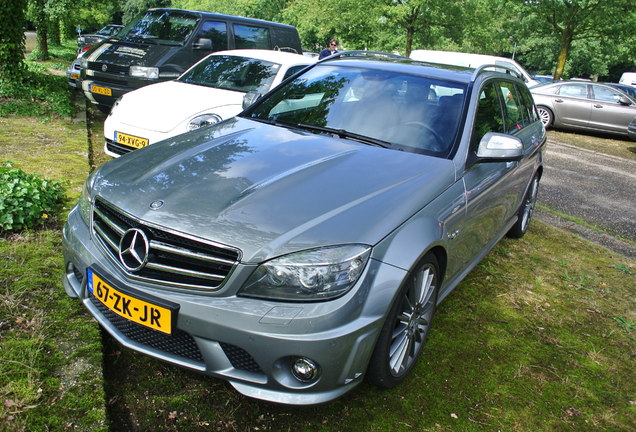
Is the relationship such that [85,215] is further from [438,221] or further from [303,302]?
[438,221]

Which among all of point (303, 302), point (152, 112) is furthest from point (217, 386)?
point (152, 112)

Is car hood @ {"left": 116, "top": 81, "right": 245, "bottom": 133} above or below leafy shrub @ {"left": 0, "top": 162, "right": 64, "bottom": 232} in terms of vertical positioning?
above

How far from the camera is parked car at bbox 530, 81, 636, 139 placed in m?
13.7

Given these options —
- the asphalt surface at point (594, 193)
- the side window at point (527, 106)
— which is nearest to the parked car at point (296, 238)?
the side window at point (527, 106)

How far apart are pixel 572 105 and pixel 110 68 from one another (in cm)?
1162

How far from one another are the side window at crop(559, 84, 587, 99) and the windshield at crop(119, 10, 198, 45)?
10.2m

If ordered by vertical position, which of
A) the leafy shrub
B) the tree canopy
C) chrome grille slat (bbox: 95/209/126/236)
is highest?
the tree canopy

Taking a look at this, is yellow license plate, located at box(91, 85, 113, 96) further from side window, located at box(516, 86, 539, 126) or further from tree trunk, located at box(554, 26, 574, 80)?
tree trunk, located at box(554, 26, 574, 80)

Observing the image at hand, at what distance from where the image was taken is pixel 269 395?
7.39ft

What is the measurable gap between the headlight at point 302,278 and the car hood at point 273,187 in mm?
52

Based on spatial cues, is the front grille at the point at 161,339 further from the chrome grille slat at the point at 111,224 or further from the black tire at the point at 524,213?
the black tire at the point at 524,213

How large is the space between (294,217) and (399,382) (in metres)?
1.11

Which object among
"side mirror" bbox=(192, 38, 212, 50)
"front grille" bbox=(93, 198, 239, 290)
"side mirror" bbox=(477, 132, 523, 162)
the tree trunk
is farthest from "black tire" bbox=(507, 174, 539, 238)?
the tree trunk

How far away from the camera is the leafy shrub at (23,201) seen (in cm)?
395
